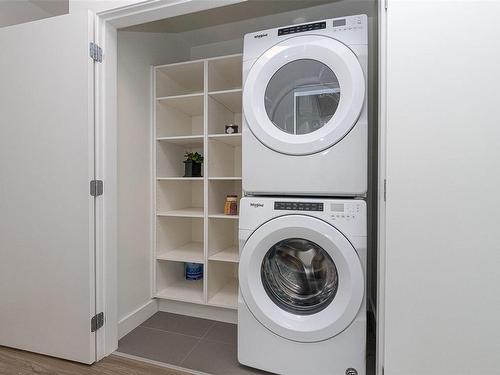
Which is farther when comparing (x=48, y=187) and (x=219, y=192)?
(x=219, y=192)

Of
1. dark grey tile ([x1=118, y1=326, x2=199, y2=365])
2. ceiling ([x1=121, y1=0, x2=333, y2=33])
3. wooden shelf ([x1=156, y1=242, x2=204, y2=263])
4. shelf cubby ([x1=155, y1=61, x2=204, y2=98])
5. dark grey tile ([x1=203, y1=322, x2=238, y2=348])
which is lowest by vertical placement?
dark grey tile ([x1=203, y1=322, x2=238, y2=348])

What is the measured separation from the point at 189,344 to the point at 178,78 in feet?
6.60

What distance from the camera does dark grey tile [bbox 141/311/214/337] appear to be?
1.87 metres

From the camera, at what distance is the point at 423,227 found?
1.04 m

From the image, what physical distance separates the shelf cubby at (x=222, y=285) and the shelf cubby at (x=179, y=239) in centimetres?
15

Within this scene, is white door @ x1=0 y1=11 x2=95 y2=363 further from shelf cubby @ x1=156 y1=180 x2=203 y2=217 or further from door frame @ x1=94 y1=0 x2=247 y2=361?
shelf cubby @ x1=156 y1=180 x2=203 y2=217

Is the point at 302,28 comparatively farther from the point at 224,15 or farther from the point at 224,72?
the point at 224,15

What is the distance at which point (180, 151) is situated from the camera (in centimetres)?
241

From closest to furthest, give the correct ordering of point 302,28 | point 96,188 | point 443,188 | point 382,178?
point 443,188 < point 382,178 < point 302,28 < point 96,188

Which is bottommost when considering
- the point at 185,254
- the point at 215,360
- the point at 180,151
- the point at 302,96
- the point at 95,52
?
the point at 215,360

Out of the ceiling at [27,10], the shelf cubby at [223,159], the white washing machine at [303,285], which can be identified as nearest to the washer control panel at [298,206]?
the white washing machine at [303,285]

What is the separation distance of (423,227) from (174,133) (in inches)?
74.8

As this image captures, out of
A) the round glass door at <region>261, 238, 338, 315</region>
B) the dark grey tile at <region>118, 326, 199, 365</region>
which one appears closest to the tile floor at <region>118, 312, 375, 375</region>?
the dark grey tile at <region>118, 326, 199, 365</region>

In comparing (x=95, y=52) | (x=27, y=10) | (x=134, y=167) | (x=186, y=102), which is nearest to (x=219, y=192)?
(x=134, y=167)
